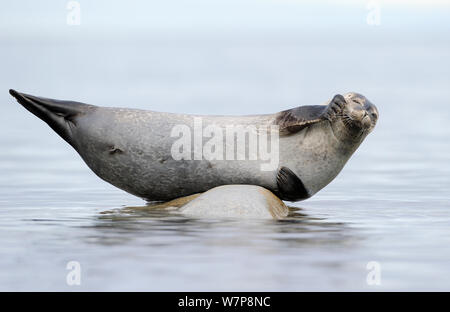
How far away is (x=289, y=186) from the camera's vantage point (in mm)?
11914

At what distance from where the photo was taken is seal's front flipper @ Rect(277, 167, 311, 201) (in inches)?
466

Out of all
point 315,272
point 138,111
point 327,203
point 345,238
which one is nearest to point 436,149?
point 327,203

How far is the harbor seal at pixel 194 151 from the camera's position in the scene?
11.8 meters

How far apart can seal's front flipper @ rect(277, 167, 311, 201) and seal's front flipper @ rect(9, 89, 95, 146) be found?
7.60 ft

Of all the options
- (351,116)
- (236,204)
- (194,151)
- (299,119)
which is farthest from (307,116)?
(236,204)

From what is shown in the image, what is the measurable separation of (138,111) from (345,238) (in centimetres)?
346

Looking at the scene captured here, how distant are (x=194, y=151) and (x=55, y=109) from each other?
1665 mm

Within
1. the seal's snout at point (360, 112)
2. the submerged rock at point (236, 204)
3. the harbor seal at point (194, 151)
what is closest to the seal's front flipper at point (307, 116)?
the harbor seal at point (194, 151)

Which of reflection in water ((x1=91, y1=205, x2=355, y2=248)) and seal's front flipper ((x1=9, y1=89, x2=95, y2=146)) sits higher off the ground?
seal's front flipper ((x1=9, y1=89, x2=95, y2=146))

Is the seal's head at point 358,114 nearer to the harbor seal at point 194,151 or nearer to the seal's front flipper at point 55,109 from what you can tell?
the harbor seal at point 194,151

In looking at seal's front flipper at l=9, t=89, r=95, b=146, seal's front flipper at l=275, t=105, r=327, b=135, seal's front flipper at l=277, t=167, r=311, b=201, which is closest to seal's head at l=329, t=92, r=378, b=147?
A: seal's front flipper at l=275, t=105, r=327, b=135

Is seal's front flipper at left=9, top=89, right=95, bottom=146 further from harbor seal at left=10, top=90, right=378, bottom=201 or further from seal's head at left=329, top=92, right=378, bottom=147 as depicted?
seal's head at left=329, top=92, right=378, bottom=147

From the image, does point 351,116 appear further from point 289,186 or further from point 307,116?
point 289,186

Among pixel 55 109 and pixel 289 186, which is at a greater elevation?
pixel 55 109
